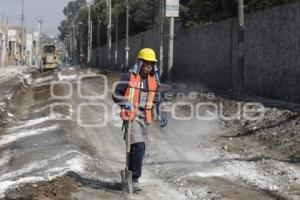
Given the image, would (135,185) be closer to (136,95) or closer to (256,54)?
(136,95)

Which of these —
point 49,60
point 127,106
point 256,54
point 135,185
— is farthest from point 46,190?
point 49,60

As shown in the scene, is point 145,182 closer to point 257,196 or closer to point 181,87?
point 257,196

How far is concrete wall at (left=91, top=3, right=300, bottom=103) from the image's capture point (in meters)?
19.8

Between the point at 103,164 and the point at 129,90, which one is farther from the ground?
the point at 129,90

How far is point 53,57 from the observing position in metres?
68.4

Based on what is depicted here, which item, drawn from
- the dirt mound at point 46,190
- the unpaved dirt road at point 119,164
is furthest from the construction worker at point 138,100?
the dirt mound at point 46,190

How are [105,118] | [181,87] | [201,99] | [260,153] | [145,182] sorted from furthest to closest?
[181,87]
[201,99]
[105,118]
[260,153]
[145,182]

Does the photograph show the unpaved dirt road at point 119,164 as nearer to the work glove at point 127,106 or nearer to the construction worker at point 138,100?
the construction worker at point 138,100

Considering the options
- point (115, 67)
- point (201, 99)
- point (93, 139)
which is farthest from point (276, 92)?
point (115, 67)

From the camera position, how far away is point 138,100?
9141 millimetres

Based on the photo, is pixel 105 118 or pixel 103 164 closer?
pixel 103 164

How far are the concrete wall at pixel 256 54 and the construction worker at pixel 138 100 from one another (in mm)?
10496

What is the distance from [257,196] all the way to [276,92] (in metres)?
12.4

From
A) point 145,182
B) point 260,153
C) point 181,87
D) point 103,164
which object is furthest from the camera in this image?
point 181,87
